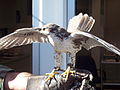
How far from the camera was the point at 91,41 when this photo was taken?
100cm

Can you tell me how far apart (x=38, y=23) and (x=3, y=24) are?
187 centimetres

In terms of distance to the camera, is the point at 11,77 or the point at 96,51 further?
the point at 96,51

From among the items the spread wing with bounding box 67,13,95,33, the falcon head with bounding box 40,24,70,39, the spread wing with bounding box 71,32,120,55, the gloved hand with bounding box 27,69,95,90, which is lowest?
the gloved hand with bounding box 27,69,95,90

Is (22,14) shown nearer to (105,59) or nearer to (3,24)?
(3,24)

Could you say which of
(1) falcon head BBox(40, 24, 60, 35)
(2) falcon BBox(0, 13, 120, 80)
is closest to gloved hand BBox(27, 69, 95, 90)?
(2) falcon BBox(0, 13, 120, 80)

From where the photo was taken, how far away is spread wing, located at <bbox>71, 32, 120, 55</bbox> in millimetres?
877

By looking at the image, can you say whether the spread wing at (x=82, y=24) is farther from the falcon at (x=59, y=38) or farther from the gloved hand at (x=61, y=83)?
the gloved hand at (x=61, y=83)

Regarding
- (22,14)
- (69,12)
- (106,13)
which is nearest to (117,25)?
(106,13)

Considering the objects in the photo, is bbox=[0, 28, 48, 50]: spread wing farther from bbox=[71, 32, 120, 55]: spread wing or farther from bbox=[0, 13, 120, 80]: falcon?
bbox=[71, 32, 120, 55]: spread wing

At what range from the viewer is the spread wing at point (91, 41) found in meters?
0.88

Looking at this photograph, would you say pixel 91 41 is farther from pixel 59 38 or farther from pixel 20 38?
pixel 20 38

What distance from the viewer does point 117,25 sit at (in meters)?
4.36

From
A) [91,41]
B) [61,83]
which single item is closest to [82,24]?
[91,41]

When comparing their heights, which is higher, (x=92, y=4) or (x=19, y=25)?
(x=92, y=4)
